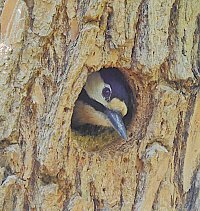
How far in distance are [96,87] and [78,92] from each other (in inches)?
17.6

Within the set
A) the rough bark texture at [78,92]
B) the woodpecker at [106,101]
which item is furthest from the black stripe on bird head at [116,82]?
the rough bark texture at [78,92]

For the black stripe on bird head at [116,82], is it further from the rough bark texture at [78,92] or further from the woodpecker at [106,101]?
the rough bark texture at [78,92]

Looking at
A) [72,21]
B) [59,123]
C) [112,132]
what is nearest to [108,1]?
[72,21]

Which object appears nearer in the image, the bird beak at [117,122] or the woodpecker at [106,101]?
the bird beak at [117,122]

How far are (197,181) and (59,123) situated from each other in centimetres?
62

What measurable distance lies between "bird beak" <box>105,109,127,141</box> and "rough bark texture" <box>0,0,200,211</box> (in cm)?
5

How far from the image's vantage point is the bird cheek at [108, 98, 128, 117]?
2.24m

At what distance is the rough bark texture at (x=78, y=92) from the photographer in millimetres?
1953

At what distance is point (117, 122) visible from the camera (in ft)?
7.26

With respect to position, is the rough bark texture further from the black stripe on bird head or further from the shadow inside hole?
the black stripe on bird head

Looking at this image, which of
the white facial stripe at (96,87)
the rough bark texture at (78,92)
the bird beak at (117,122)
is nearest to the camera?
the rough bark texture at (78,92)

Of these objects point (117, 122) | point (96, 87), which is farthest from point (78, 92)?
point (96, 87)

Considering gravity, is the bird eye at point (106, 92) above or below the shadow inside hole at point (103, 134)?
above

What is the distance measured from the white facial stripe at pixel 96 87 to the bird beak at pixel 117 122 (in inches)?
2.1
